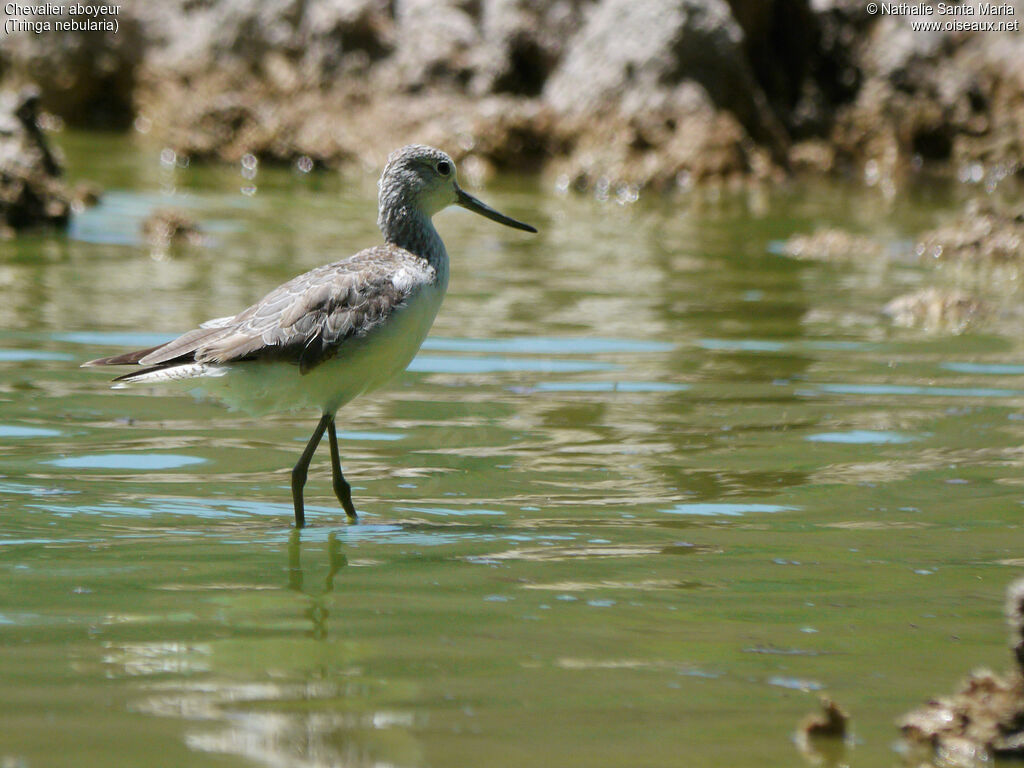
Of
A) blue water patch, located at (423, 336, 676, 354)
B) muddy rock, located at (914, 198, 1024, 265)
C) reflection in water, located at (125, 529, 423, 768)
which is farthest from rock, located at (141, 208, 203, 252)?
reflection in water, located at (125, 529, 423, 768)

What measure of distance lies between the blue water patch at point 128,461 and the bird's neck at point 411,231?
4.89ft

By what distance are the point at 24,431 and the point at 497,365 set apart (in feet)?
9.99

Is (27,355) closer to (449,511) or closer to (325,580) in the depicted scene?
(449,511)

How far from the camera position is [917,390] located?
8648mm

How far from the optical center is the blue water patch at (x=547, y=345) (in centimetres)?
977

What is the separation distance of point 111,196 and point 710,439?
1098 cm

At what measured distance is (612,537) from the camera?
5965mm

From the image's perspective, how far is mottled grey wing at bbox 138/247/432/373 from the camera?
6.07 m

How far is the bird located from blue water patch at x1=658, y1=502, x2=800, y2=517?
1381 millimetres

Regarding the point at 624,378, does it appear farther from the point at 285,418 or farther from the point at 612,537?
the point at 612,537

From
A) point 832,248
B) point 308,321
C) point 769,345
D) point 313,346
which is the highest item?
point 308,321

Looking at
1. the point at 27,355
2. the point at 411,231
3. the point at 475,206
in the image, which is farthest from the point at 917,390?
the point at 27,355

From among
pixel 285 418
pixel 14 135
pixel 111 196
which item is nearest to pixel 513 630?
pixel 285 418

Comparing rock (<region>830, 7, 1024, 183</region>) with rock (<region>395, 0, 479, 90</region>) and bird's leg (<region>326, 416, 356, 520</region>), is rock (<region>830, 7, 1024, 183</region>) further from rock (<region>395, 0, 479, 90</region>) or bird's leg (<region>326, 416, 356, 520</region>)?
bird's leg (<region>326, 416, 356, 520</region>)
